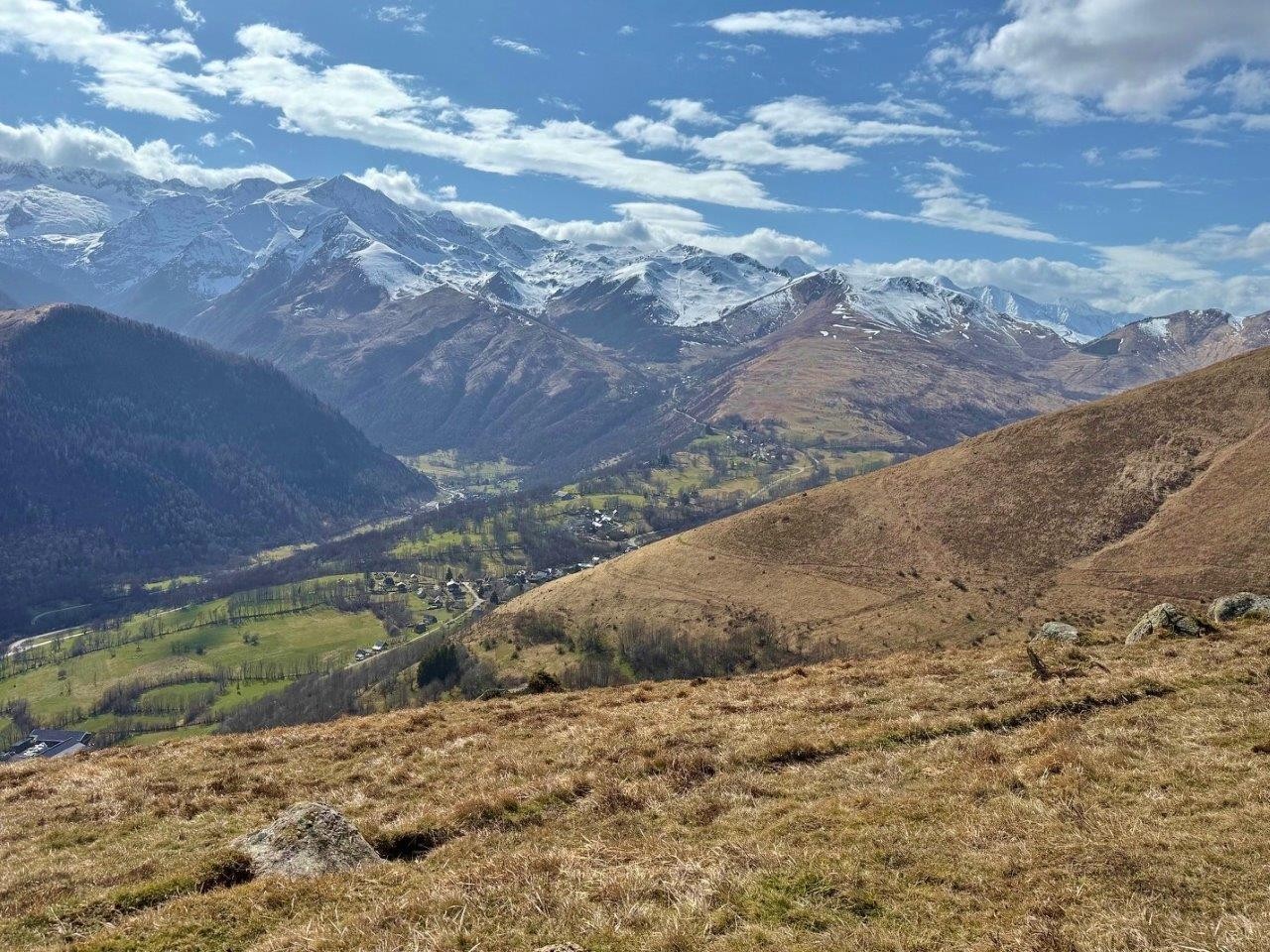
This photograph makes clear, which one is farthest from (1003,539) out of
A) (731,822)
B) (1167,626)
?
(731,822)

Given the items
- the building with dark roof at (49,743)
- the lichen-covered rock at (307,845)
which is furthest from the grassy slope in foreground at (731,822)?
the building with dark roof at (49,743)

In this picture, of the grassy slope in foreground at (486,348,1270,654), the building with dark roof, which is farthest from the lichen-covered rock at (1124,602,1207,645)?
the building with dark roof

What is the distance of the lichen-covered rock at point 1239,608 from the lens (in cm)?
3716

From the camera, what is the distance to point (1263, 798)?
14977 millimetres

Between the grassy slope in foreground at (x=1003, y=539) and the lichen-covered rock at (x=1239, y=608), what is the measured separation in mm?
73405

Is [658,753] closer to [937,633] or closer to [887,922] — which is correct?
[887,922]

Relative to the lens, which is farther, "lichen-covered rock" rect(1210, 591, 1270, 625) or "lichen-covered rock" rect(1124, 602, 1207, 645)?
"lichen-covered rock" rect(1210, 591, 1270, 625)

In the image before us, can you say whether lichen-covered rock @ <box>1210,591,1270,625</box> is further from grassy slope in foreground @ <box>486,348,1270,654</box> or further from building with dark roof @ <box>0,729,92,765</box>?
building with dark roof @ <box>0,729,92,765</box>

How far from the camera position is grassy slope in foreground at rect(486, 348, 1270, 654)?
115 meters

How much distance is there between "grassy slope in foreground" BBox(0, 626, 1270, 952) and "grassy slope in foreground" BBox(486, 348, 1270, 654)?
9599 centimetres

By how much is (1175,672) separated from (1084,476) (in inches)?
5244

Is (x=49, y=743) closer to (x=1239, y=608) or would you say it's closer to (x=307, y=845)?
(x=307, y=845)

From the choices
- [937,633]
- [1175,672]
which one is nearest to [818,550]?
[937,633]

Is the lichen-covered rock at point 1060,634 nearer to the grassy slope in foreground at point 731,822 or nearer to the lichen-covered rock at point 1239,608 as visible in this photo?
the grassy slope in foreground at point 731,822
